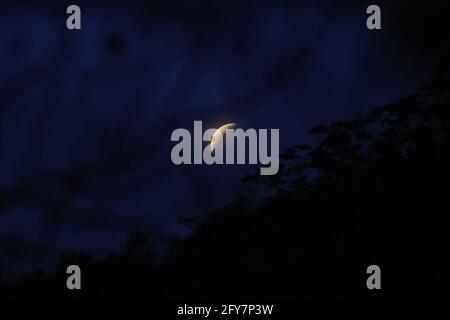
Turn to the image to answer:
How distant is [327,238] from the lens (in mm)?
9758

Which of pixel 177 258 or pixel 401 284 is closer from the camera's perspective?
pixel 401 284

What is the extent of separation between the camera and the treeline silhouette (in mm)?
7699

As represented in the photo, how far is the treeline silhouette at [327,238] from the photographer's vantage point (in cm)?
770

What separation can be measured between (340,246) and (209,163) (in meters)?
2.76

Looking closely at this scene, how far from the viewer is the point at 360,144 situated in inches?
459

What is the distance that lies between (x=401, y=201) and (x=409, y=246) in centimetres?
132
